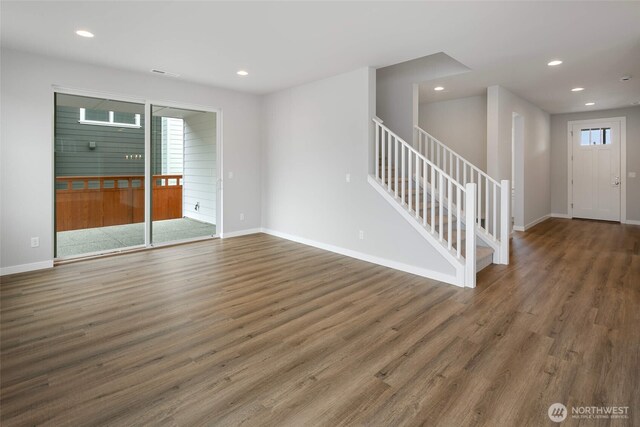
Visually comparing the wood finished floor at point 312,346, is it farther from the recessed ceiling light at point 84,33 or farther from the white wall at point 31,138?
the recessed ceiling light at point 84,33

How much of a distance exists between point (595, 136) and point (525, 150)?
277 centimetres

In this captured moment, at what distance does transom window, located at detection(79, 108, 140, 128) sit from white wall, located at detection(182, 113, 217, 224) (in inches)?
33.5

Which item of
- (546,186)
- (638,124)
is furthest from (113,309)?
(638,124)

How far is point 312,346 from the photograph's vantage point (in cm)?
246

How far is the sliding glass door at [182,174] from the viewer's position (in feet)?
18.2

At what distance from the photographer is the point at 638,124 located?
766cm

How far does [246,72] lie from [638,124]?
28.4 feet

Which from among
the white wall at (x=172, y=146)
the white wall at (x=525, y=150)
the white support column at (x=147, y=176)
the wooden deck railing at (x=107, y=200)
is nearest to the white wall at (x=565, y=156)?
the white wall at (x=525, y=150)

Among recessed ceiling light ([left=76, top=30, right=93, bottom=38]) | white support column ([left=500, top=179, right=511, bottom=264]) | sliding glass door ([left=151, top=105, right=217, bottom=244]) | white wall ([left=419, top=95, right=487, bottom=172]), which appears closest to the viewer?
recessed ceiling light ([left=76, top=30, right=93, bottom=38])

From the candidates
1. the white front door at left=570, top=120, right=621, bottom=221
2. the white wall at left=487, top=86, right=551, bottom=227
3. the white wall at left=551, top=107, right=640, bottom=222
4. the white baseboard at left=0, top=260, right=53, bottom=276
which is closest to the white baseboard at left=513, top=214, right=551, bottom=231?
the white wall at left=487, top=86, right=551, bottom=227

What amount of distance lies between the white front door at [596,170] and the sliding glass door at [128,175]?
8655 mm

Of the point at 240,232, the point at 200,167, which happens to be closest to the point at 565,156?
the point at 240,232

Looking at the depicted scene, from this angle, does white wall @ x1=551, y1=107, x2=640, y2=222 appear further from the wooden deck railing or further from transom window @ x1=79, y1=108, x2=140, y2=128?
transom window @ x1=79, y1=108, x2=140, y2=128

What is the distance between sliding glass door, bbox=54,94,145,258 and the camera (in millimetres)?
4617
